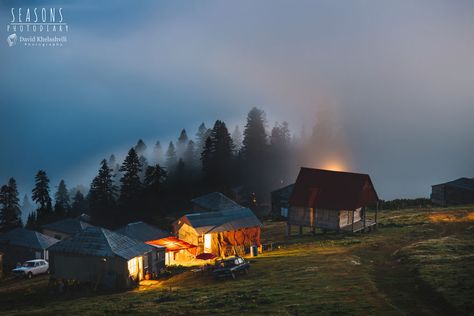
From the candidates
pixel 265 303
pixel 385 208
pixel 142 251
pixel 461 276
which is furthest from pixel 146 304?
pixel 385 208

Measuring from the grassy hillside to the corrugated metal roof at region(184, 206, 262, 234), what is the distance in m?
7.83

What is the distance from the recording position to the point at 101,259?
164ft

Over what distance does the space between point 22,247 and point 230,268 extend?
134ft

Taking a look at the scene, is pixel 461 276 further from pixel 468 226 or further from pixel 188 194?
pixel 188 194

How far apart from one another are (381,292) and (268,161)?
112785 mm

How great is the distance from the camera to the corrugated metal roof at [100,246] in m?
50.0

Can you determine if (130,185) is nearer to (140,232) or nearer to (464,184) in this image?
(140,232)

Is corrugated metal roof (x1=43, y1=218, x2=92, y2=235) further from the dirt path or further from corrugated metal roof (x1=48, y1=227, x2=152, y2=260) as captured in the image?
the dirt path

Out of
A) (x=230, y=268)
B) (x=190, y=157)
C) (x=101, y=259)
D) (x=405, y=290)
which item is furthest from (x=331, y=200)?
(x=190, y=157)

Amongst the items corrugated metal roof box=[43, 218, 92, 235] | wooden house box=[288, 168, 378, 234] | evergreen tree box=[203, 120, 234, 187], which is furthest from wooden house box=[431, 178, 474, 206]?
corrugated metal roof box=[43, 218, 92, 235]

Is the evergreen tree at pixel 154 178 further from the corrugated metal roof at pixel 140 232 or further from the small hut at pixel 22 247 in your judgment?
the corrugated metal roof at pixel 140 232

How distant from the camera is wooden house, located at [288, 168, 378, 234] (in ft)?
223

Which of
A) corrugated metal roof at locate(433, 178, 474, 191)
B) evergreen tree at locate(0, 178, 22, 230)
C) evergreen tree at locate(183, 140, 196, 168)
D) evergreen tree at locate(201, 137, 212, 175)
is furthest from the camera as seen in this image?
evergreen tree at locate(183, 140, 196, 168)

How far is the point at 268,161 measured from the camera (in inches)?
5837
